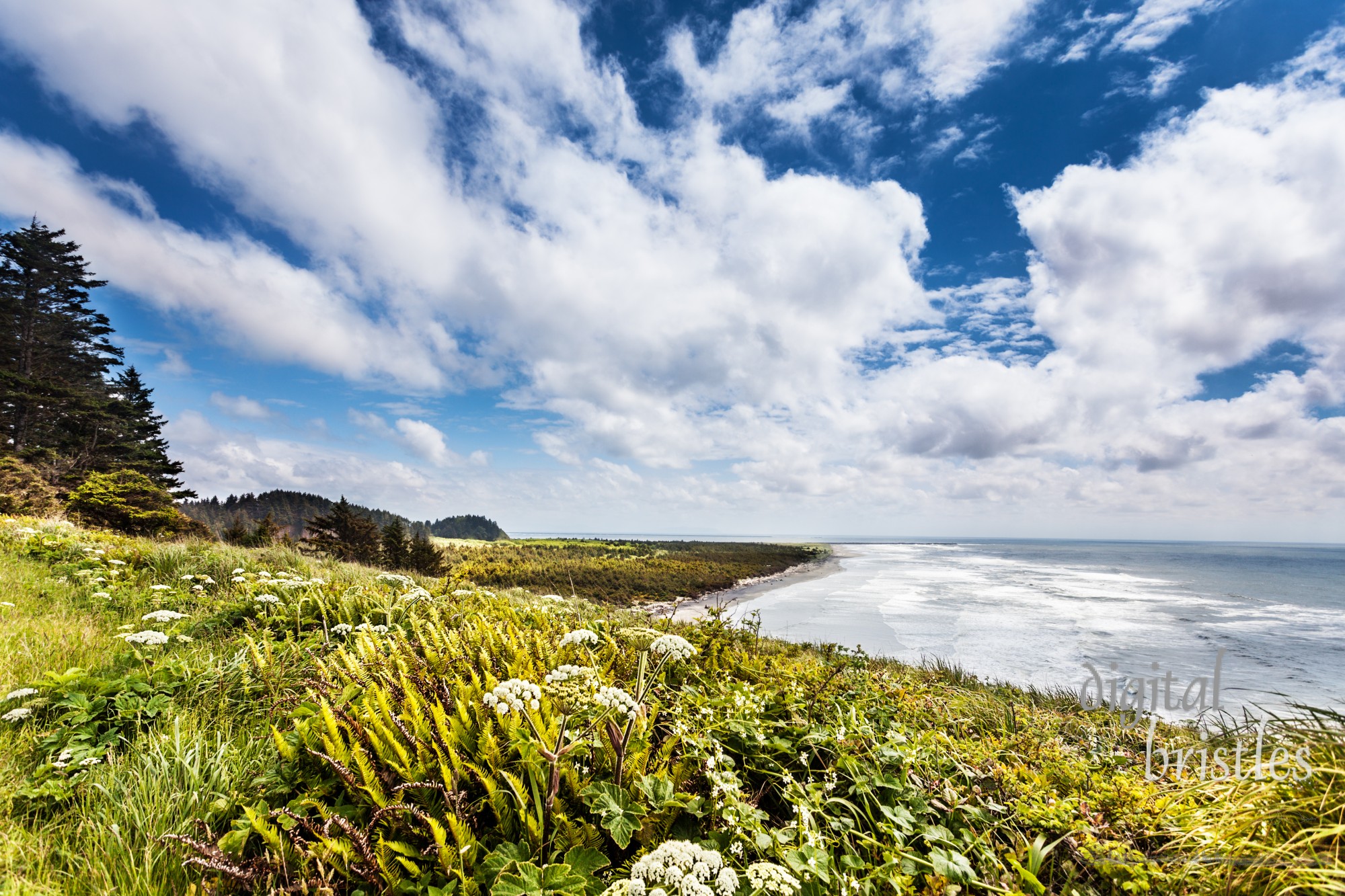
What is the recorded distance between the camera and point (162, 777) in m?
2.60

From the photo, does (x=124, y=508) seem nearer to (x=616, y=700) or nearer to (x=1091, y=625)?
(x=616, y=700)

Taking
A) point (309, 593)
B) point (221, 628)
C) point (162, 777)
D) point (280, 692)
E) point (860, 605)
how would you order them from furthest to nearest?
point (860, 605), point (309, 593), point (221, 628), point (280, 692), point (162, 777)

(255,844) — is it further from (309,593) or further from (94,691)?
(309,593)

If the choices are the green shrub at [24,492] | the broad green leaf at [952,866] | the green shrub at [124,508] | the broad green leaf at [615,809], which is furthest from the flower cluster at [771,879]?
the green shrub at [24,492]

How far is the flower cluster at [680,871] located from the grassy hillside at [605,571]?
724 inches

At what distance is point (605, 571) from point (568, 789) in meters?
39.7

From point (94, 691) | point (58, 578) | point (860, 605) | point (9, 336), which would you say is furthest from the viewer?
point (9, 336)

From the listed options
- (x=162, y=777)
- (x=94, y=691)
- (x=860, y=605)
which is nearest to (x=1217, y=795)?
(x=162, y=777)

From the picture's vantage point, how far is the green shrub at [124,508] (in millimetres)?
20125

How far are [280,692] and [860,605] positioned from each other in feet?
95.0

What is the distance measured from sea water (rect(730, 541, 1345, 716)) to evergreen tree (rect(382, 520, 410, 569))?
66.5ft

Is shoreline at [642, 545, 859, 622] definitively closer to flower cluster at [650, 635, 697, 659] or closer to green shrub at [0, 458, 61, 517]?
flower cluster at [650, 635, 697, 659]

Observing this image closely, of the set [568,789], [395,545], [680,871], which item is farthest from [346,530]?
[680,871]

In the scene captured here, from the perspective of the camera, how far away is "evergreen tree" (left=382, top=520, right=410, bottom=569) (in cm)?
2967
